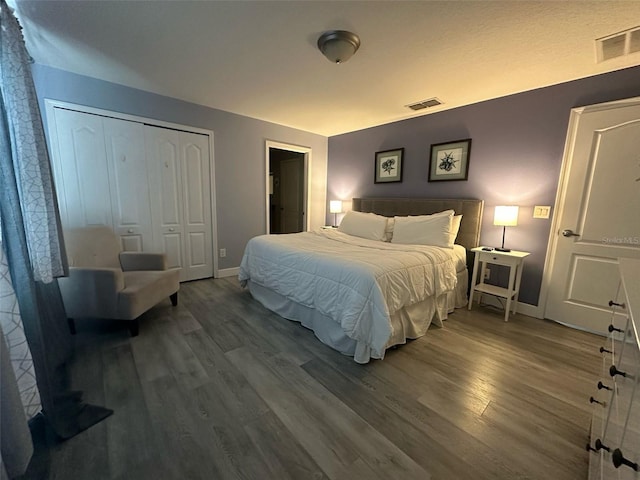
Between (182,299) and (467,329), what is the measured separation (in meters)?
3.10

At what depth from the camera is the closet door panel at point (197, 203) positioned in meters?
3.46

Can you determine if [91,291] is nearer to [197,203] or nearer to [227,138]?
[197,203]

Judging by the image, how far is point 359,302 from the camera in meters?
1.90

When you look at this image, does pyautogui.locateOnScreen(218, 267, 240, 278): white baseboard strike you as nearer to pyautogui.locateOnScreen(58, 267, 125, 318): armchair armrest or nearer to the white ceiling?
pyautogui.locateOnScreen(58, 267, 125, 318): armchair armrest

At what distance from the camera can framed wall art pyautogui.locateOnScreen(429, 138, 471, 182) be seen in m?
3.24

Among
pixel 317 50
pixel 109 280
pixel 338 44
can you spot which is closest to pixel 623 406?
pixel 338 44

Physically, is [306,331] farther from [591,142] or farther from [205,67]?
[591,142]

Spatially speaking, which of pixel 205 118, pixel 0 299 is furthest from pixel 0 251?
pixel 205 118

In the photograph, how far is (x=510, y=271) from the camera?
2754 mm

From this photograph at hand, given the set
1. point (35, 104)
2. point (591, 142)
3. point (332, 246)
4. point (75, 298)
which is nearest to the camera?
point (35, 104)

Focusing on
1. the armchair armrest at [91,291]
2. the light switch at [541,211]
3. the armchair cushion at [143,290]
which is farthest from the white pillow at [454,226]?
the armchair armrest at [91,291]

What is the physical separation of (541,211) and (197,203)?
4119 mm

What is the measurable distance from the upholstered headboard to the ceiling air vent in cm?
116

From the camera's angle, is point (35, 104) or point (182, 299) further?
point (182, 299)
